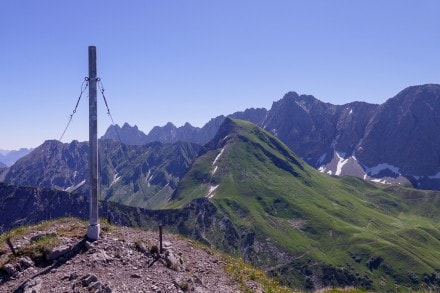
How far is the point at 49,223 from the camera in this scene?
29.1m

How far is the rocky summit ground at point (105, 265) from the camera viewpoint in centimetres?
2098

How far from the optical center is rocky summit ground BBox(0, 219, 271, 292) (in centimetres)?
2098

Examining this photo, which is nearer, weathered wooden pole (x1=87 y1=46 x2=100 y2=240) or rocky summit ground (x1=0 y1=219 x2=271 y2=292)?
rocky summit ground (x1=0 y1=219 x2=271 y2=292)

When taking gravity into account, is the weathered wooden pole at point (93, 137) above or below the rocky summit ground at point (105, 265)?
above

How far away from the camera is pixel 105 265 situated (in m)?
22.7

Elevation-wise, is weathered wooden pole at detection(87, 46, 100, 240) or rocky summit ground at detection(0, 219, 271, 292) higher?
weathered wooden pole at detection(87, 46, 100, 240)

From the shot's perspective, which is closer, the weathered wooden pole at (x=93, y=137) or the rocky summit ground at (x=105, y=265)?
the rocky summit ground at (x=105, y=265)

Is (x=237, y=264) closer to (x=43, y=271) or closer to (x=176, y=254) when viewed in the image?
(x=176, y=254)

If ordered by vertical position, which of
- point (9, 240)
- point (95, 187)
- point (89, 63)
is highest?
point (89, 63)

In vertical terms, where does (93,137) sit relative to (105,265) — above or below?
above

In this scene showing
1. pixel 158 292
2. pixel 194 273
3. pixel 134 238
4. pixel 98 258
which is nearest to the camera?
pixel 158 292

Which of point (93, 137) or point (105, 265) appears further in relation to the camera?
point (93, 137)

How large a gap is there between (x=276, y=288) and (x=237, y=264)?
345 cm

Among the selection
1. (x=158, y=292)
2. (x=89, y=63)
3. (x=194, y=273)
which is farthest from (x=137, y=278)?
(x=89, y=63)
